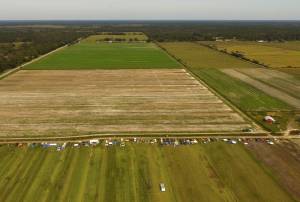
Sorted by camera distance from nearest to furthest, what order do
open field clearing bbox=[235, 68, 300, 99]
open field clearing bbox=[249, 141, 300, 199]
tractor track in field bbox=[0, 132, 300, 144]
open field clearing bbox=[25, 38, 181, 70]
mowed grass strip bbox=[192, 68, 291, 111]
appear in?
open field clearing bbox=[249, 141, 300, 199] < tractor track in field bbox=[0, 132, 300, 144] < mowed grass strip bbox=[192, 68, 291, 111] < open field clearing bbox=[235, 68, 300, 99] < open field clearing bbox=[25, 38, 181, 70]

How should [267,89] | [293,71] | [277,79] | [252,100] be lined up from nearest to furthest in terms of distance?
[252,100] → [267,89] → [277,79] → [293,71]

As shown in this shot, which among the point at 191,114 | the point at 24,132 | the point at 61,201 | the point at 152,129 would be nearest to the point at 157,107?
the point at 191,114

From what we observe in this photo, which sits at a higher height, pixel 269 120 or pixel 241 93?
pixel 269 120

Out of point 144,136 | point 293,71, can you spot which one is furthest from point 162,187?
point 293,71

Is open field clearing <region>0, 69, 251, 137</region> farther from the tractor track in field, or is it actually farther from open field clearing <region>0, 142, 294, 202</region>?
open field clearing <region>0, 142, 294, 202</region>

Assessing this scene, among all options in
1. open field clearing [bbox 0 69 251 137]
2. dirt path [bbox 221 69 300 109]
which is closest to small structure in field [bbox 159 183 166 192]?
open field clearing [bbox 0 69 251 137]

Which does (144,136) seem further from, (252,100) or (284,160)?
(252,100)
